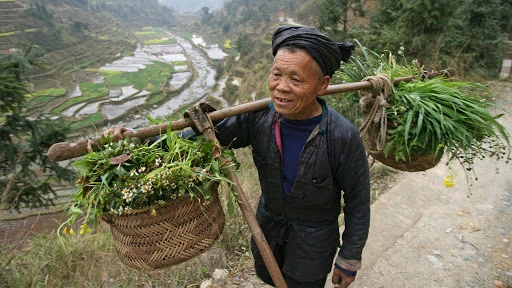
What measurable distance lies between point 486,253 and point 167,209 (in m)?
2.67

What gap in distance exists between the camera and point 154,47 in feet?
204

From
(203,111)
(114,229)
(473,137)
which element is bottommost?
(114,229)

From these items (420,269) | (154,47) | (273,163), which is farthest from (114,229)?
(154,47)

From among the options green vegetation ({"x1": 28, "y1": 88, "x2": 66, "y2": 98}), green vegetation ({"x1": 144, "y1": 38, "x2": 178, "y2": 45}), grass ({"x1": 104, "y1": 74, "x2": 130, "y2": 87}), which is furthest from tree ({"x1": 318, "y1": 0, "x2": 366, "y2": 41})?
green vegetation ({"x1": 144, "y1": 38, "x2": 178, "y2": 45})

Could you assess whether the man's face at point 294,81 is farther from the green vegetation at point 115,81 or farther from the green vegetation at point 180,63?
the green vegetation at point 180,63

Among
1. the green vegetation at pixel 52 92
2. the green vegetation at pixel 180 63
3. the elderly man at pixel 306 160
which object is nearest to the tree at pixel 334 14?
the elderly man at pixel 306 160

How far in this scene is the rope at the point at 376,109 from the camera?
1913 mm

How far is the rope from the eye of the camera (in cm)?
191

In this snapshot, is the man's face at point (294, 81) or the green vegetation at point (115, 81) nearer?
the man's face at point (294, 81)

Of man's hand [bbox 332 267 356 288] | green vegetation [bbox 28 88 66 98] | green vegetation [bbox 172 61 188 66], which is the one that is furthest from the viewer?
green vegetation [bbox 172 61 188 66]

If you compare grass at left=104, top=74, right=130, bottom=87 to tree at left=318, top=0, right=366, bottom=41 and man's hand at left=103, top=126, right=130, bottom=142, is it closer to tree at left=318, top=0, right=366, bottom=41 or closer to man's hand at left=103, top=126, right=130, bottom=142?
tree at left=318, top=0, right=366, bottom=41

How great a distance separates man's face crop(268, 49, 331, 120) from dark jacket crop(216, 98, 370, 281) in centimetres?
16

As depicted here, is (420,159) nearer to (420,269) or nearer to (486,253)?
(420,269)

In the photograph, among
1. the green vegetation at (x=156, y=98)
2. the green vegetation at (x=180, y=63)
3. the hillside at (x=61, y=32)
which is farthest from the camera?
the green vegetation at (x=180, y=63)
